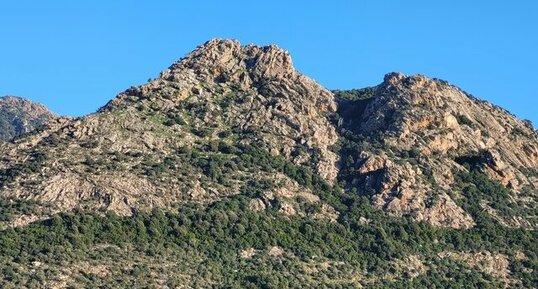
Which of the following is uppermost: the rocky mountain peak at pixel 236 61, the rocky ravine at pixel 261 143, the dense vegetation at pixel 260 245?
the rocky mountain peak at pixel 236 61

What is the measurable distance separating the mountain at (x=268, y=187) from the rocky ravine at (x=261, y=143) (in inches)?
9.6

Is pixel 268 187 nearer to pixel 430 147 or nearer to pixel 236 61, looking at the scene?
pixel 430 147

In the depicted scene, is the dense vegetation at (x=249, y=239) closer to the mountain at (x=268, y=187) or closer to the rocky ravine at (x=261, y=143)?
the mountain at (x=268, y=187)

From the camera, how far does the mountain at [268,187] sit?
100688 mm

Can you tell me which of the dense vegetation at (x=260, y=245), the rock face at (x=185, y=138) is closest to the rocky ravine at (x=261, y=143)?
the rock face at (x=185, y=138)

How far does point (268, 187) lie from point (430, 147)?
24.4 metres

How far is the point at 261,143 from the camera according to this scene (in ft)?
409

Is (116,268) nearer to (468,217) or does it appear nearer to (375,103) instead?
(468,217)

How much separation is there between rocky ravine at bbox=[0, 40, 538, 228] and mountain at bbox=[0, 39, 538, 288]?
0.24 m

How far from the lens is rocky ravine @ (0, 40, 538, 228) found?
364ft

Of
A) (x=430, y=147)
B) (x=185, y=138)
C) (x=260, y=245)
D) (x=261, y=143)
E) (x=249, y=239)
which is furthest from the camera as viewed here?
(x=430, y=147)

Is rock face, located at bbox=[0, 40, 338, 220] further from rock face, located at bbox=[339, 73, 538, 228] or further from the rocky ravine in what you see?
rock face, located at bbox=[339, 73, 538, 228]

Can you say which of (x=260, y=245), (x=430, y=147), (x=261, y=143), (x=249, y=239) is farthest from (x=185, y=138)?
(x=430, y=147)

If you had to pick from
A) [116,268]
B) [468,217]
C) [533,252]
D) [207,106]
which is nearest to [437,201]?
[468,217]
